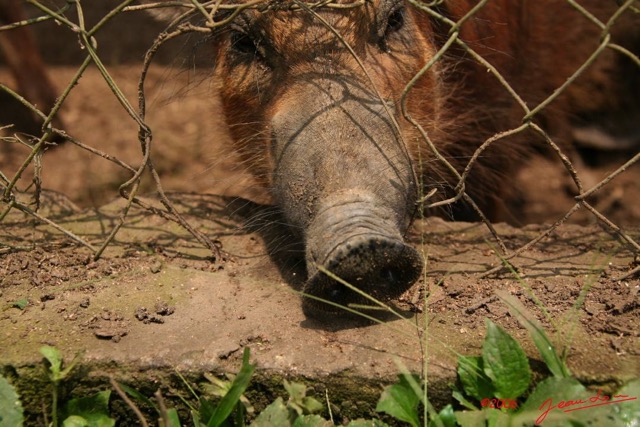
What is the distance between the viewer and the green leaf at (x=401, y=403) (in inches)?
82.5

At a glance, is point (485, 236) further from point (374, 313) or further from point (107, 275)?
point (107, 275)

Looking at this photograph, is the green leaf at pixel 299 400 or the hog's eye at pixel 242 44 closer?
the green leaf at pixel 299 400

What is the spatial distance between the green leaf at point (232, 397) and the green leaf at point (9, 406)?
0.61m

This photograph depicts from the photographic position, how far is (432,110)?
3393mm

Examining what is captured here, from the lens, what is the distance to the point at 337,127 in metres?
2.60

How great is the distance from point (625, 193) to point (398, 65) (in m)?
2.96

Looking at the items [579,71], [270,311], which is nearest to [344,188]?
[270,311]

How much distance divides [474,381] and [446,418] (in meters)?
0.14

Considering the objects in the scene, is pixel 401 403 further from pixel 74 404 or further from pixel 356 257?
pixel 74 404

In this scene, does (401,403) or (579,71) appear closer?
(401,403)

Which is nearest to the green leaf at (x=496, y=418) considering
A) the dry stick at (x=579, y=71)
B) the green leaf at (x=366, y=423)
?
the green leaf at (x=366, y=423)

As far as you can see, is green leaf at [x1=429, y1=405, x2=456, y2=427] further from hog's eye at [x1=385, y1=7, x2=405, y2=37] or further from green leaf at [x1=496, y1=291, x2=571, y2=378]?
hog's eye at [x1=385, y1=7, x2=405, y2=37]
